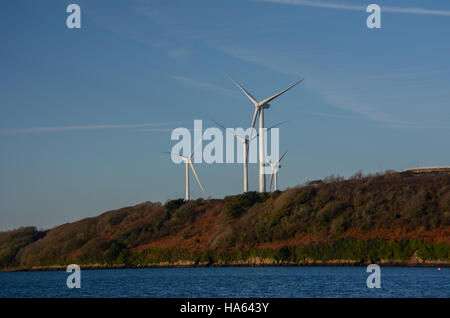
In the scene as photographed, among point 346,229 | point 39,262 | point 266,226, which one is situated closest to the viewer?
point 346,229

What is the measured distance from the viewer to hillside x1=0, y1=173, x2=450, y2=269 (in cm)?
7650

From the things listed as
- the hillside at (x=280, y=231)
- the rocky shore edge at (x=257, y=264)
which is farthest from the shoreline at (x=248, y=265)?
the hillside at (x=280, y=231)

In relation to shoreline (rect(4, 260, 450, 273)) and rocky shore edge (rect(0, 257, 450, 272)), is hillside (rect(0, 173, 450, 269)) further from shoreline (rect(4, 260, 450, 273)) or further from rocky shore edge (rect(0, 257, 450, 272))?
shoreline (rect(4, 260, 450, 273))

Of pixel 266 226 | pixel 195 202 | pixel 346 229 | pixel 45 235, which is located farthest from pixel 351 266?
pixel 45 235

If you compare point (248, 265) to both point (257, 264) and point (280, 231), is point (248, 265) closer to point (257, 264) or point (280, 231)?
point (257, 264)

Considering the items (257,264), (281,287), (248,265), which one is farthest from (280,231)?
(281,287)

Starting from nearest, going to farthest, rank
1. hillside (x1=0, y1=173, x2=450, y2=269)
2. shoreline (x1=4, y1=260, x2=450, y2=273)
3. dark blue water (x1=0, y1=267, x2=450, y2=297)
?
dark blue water (x1=0, y1=267, x2=450, y2=297)
shoreline (x1=4, y1=260, x2=450, y2=273)
hillside (x1=0, y1=173, x2=450, y2=269)

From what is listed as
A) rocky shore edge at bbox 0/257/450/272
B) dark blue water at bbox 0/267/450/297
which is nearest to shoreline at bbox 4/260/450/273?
rocky shore edge at bbox 0/257/450/272

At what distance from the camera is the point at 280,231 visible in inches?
3607

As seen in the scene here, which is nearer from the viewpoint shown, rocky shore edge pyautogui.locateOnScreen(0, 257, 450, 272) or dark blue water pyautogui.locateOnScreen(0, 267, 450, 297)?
dark blue water pyautogui.locateOnScreen(0, 267, 450, 297)

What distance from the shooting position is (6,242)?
132 m

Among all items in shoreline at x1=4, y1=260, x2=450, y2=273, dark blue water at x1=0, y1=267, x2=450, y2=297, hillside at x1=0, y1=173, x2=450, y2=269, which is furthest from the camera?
hillside at x1=0, y1=173, x2=450, y2=269
